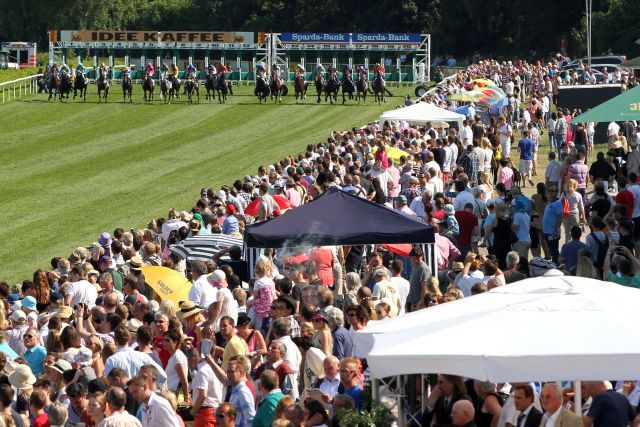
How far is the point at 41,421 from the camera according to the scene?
10.1m

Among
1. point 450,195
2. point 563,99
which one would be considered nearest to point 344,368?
point 450,195

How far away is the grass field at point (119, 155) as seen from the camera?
93.5 feet

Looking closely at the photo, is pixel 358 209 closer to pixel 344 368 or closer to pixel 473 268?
pixel 473 268

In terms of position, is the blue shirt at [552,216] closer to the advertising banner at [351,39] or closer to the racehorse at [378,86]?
the racehorse at [378,86]

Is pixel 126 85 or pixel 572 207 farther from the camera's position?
pixel 126 85

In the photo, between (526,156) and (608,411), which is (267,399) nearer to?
(608,411)

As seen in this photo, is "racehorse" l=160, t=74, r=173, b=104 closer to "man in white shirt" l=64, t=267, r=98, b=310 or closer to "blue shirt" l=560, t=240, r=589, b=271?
"blue shirt" l=560, t=240, r=589, b=271

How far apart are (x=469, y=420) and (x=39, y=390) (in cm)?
318

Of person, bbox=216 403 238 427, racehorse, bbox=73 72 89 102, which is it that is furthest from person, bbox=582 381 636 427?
racehorse, bbox=73 72 89 102

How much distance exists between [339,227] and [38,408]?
5.77 meters

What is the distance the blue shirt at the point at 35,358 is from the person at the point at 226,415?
3.08 m

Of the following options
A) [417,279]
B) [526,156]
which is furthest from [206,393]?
[526,156]

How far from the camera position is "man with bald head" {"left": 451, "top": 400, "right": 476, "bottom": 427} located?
904 cm

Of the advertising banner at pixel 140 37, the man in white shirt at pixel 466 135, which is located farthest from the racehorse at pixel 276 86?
the man in white shirt at pixel 466 135
